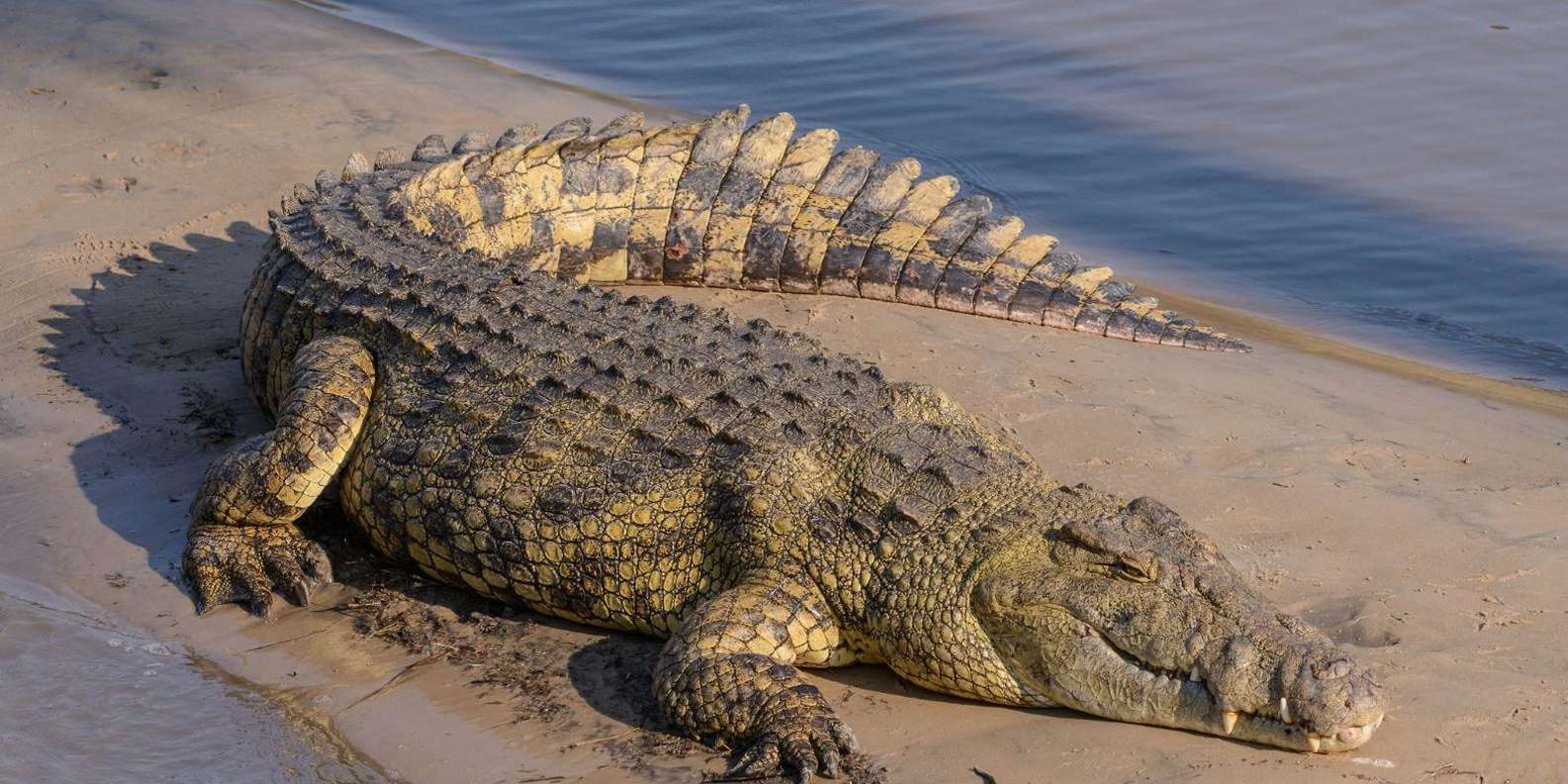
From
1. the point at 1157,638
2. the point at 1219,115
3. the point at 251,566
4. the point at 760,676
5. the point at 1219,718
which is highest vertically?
the point at 1219,115

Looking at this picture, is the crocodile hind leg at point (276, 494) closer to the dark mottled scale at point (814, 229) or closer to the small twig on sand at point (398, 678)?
the small twig on sand at point (398, 678)

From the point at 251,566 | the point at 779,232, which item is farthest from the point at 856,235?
the point at 251,566

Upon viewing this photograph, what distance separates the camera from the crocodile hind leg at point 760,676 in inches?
156

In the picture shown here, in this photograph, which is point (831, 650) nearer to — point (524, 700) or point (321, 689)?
point (524, 700)

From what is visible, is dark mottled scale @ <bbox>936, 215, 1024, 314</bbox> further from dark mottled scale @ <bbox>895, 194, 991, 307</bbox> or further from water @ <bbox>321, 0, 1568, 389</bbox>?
water @ <bbox>321, 0, 1568, 389</bbox>

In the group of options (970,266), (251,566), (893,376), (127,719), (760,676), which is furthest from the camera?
(970,266)

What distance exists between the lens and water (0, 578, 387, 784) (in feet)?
13.6

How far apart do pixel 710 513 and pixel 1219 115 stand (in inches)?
295

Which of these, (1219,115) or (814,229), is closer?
(814,229)

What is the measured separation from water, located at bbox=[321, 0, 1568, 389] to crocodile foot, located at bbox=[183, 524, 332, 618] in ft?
17.1

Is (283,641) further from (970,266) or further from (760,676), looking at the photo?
(970,266)

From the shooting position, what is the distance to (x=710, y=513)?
4.53 m

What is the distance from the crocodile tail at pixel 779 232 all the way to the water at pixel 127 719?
Answer: 9.49 feet

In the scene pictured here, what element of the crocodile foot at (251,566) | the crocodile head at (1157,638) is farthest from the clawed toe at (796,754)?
the crocodile foot at (251,566)
